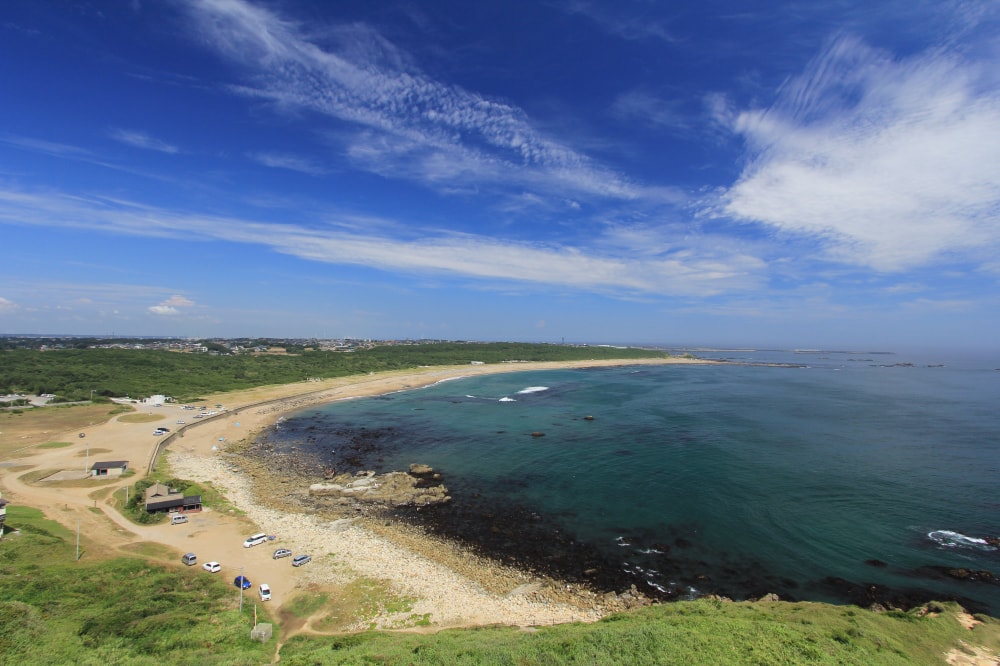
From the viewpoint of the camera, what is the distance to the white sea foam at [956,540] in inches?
943

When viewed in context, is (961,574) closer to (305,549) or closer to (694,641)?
(694,641)

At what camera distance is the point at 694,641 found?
13.7 m

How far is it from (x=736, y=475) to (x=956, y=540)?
1307cm

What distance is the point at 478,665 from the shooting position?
12922 millimetres

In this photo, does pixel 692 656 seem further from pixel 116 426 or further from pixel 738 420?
pixel 116 426

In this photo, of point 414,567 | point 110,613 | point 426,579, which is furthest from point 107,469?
point 426,579

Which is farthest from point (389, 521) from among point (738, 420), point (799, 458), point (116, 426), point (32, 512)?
point (738, 420)

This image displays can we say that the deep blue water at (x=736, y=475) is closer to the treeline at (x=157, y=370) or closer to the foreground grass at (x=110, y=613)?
the foreground grass at (x=110, y=613)

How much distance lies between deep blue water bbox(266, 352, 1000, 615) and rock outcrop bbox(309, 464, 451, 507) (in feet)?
6.94

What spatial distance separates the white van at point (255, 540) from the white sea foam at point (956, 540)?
1535 inches

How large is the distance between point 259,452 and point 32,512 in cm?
1787

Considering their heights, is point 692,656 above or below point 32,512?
above

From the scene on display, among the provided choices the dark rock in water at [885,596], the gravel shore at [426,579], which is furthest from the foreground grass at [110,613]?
the dark rock in water at [885,596]

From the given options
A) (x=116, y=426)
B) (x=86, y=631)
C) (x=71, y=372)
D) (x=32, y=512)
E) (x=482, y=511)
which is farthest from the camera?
(x=71, y=372)
